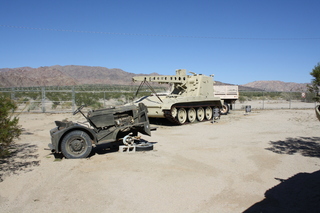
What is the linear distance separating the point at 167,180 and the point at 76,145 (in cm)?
279

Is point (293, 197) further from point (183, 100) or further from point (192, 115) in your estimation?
point (192, 115)

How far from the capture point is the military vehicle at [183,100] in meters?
14.8

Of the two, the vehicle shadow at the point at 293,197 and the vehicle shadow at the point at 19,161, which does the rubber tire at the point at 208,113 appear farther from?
the vehicle shadow at the point at 293,197

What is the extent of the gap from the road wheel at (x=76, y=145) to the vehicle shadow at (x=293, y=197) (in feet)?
14.5

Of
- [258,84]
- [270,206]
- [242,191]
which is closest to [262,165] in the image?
[242,191]

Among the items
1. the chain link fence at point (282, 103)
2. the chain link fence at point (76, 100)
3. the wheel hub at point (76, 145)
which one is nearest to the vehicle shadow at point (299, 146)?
the wheel hub at point (76, 145)

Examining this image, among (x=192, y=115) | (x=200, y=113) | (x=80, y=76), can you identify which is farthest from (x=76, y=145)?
(x=80, y=76)

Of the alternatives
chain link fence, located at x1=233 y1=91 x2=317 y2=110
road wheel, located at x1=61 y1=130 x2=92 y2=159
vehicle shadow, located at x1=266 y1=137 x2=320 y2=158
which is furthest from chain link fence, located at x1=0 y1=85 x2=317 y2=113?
vehicle shadow, located at x1=266 y1=137 x2=320 y2=158

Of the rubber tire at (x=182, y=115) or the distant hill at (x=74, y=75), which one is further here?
the distant hill at (x=74, y=75)

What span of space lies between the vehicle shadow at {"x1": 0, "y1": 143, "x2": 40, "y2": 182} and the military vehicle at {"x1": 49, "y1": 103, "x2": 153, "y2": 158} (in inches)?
23.6

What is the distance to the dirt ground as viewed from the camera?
4602 mm

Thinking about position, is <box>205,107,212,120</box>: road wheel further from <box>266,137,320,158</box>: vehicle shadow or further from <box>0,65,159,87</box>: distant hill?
<box>0,65,159,87</box>: distant hill

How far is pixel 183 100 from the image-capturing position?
50.0ft

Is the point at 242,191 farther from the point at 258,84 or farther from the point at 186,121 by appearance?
the point at 258,84
